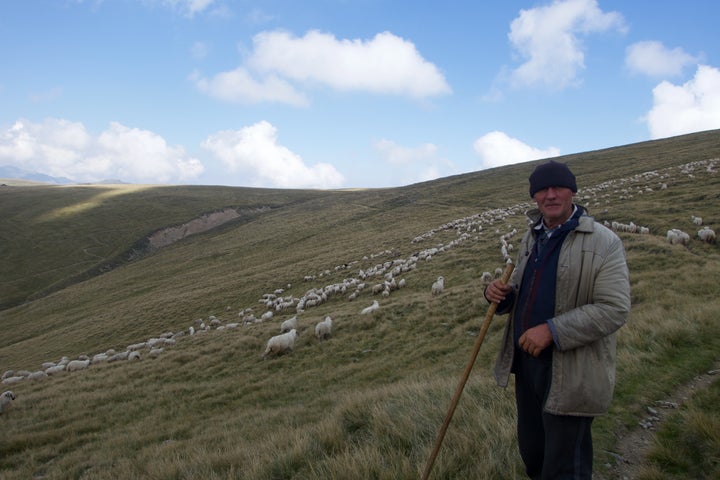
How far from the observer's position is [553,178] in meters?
3.27

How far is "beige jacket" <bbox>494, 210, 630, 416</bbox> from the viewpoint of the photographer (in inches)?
111

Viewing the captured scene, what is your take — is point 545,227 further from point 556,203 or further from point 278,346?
point 278,346

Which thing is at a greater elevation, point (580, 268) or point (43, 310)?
point (580, 268)

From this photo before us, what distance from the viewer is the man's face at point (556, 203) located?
3.27 m

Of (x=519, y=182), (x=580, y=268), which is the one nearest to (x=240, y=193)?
(x=519, y=182)

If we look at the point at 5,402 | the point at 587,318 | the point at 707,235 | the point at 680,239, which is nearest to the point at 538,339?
the point at 587,318

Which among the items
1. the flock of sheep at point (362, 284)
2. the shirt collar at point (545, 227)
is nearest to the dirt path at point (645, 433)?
the shirt collar at point (545, 227)

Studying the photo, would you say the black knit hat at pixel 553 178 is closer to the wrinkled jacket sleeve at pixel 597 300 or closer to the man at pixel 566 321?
the man at pixel 566 321

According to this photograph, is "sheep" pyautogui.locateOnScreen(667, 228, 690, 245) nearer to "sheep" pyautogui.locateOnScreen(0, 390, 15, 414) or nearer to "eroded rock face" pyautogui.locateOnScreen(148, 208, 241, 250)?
"sheep" pyautogui.locateOnScreen(0, 390, 15, 414)

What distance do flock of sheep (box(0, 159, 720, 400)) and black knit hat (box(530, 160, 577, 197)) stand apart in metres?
6.74

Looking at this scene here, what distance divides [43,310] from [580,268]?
183 ft

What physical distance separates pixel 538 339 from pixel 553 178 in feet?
4.66

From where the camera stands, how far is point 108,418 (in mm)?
10008

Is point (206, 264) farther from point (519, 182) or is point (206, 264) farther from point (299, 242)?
point (519, 182)
